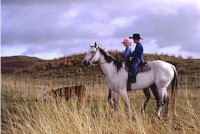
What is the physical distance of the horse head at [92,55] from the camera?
12172 millimetres

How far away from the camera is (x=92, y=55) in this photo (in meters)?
12.2

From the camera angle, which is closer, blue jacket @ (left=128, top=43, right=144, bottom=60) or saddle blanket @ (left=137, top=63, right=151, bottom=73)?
blue jacket @ (left=128, top=43, right=144, bottom=60)

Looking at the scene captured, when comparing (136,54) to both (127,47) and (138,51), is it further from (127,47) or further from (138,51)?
(127,47)

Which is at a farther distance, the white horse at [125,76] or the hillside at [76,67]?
the hillside at [76,67]

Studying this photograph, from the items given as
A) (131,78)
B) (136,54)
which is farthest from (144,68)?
(136,54)

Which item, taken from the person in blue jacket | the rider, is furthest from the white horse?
the rider

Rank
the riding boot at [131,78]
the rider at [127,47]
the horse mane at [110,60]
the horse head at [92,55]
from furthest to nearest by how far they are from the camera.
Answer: the horse mane at [110,60], the horse head at [92,55], the riding boot at [131,78], the rider at [127,47]

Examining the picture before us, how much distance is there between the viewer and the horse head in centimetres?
1217

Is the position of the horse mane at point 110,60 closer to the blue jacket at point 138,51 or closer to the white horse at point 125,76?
the white horse at point 125,76

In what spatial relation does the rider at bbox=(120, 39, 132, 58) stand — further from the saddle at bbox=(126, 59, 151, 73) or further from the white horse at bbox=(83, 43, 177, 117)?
the white horse at bbox=(83, 43, 177, 117)

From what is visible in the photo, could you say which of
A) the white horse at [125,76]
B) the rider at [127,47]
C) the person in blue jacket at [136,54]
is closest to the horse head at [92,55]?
the white horse at [125,76]

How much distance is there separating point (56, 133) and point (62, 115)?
0.86 meters

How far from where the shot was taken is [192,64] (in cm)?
3650

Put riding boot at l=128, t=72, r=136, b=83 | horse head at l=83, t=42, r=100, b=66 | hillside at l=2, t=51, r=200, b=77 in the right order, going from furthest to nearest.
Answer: hillside at l=2, t=51, r=200, b=77, horse head at l=83, t=42, r=100, b=66, riding boot at l=128, t=72, r=136, b=83
